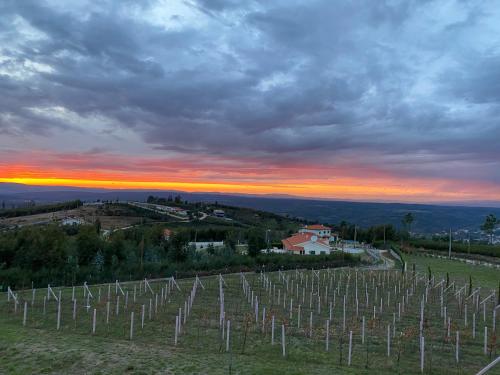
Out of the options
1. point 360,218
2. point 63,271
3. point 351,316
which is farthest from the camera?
point 360,218

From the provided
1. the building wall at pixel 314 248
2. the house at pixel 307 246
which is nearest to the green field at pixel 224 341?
the house at pixel 307 246

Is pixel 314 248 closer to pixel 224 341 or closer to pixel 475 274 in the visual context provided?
pixel 475 274

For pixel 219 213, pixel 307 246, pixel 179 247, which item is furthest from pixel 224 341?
pixel 219 213

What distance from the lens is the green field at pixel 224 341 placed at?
9.64m

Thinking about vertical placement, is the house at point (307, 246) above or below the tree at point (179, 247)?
below

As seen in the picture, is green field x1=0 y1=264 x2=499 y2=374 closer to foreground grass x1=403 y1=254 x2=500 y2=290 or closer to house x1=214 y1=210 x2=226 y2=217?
foreground grass x1=403 y1=254 x2=500 y2=290

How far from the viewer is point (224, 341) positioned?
40.5 ft

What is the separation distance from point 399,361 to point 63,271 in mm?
23434

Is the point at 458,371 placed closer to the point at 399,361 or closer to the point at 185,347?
the point at 399,361

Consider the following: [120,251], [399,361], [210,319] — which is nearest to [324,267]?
[120,251]

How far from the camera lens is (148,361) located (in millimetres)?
9734

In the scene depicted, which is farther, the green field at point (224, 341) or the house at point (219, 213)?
the house at point (219, 213)

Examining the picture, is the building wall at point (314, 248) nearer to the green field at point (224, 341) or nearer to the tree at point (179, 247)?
the tree at point (179, 247)

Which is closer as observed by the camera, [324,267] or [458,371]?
[458,371]
